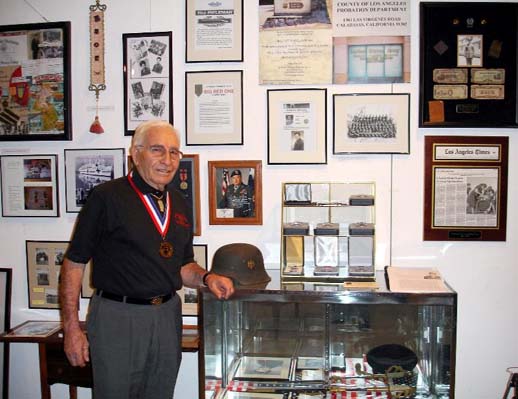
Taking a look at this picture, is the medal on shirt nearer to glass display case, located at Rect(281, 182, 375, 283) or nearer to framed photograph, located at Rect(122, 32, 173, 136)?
glass display case, located at Rect(281, 182, 375, 283)

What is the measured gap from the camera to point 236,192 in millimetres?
2662

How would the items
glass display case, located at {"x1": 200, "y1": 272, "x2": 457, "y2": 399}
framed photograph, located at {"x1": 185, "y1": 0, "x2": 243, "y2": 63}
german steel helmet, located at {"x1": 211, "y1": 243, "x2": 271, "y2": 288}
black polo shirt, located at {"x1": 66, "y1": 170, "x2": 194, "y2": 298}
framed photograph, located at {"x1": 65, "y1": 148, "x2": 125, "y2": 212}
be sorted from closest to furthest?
1. black polo shirt, located at {"x1": 66, "y1": 170, "x2": 194, "y2": 298}
2. glass display case, located at {"x1": 200, "y1": 272, "x2": 457, "y2": 399}
3. german steel helmet, located at {"x1": 211, "y1": 243, "x2": 271, "y2": 288}
4. framed photograph, located at {"x1": 185, "y1": 0, "x2": 243, "y2": 63}
5. framed photograph, located at {"x1": 65, "y1": 148, "x2": 125, "y2": 212}

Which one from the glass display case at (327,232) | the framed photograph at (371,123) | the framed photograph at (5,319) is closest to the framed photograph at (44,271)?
the framed photograph at (5,319)

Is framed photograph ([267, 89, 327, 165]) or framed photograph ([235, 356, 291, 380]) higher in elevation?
framed photograph ([267, 89, 327, 165])

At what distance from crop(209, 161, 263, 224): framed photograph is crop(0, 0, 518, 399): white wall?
0.04m

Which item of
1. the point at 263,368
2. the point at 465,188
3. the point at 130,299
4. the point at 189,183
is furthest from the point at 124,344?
the point at 465,188

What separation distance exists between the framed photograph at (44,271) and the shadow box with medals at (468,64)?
2.16 meters

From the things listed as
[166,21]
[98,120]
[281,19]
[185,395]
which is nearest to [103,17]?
[166,21]

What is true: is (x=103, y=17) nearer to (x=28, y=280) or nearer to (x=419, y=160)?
(x=28, y=280)

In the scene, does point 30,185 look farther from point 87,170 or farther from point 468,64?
point 468,64

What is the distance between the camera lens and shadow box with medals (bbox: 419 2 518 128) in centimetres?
253

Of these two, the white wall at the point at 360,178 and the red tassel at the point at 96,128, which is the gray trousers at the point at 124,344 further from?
the red tassel at the point at 96,128

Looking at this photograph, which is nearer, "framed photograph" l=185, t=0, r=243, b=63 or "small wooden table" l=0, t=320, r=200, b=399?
"small wooden table" l=0, t=320, r=200, b=399

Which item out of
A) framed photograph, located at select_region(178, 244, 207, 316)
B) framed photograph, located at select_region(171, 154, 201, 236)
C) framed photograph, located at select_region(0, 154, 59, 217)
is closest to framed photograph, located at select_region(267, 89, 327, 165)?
framed photograph, located at select_region(171, 154, 201, 236)
